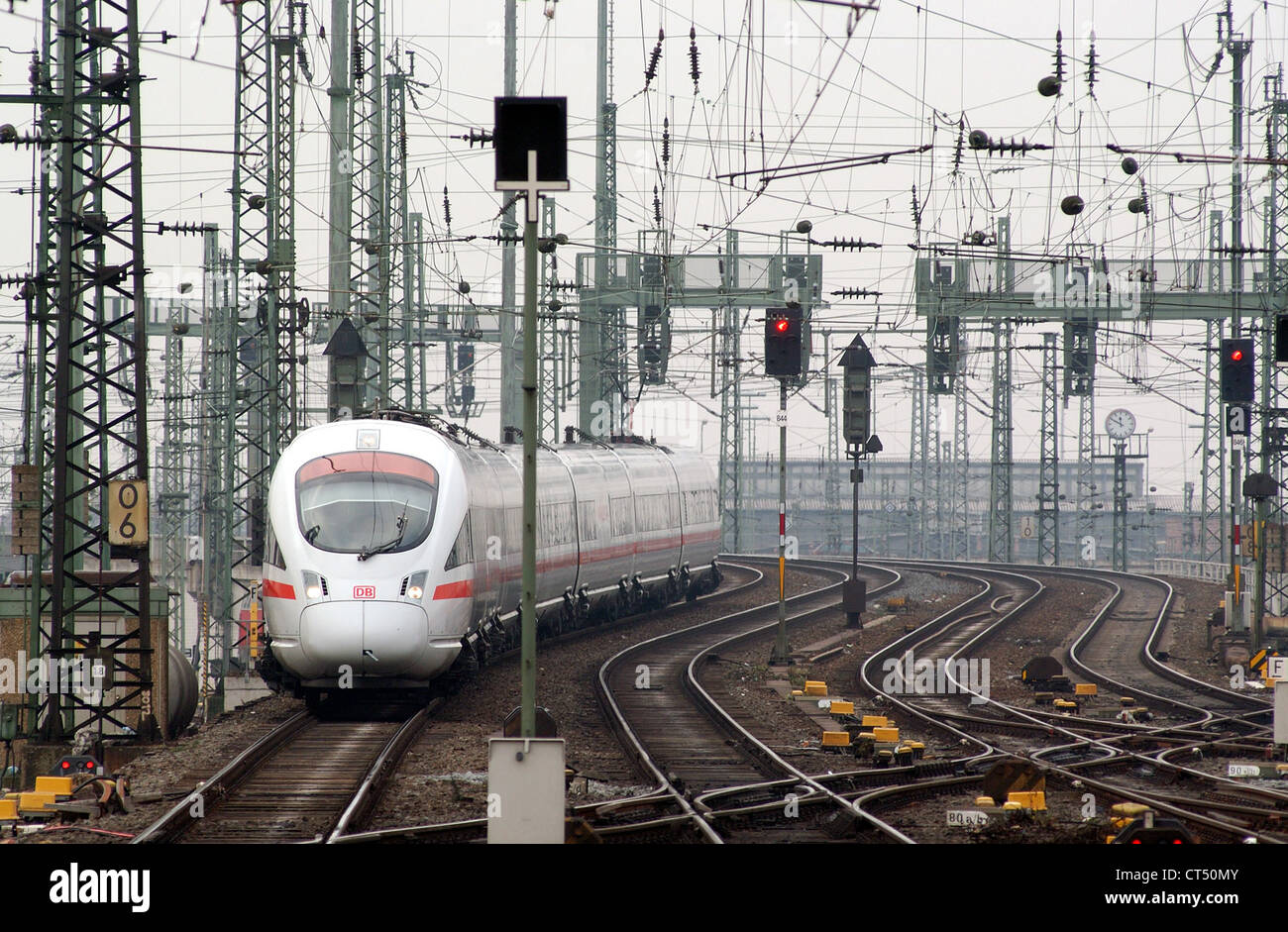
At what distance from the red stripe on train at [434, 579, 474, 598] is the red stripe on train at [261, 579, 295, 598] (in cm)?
158

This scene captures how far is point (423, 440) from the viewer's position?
62.2ft

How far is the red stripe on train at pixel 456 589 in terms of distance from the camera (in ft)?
59.3

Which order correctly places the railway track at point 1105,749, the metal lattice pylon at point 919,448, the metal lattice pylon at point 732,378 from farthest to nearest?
1. the metal lattice pylon at point 919,448
2. the metal lattice pylon at point 732,378
3. the railway track at point 1105,749

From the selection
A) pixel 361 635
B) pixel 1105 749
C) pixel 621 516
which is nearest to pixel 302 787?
pixel 361 635

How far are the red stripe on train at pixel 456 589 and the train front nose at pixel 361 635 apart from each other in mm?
496

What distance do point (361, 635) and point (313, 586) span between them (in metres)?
0.74

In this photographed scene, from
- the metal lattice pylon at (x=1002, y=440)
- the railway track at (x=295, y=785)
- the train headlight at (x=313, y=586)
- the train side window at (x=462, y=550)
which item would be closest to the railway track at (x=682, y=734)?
the railway track at (x=295, y=785)

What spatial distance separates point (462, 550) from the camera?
18844mm

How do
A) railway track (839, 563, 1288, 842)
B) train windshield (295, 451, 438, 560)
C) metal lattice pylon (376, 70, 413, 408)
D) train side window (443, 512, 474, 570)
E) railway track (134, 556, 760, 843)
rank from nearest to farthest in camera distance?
1. railway track (134, 556, 760, 843)
2. railway track (839, 563, 1288, 842)
3. train windshield (295, 451, 438, 560)
4. train side window (443, 512, 474, 570)
5. metal lattice pylon (376, 70, 413, 408)

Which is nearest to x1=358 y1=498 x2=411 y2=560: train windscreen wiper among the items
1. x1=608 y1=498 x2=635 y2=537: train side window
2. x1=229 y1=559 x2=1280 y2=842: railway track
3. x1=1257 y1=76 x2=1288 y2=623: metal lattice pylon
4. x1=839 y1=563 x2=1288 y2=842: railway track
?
x1=229 y1=559 x2=1280 y2=842: railway track

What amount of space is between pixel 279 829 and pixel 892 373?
2226 inches

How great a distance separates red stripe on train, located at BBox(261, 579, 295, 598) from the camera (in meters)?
17.5

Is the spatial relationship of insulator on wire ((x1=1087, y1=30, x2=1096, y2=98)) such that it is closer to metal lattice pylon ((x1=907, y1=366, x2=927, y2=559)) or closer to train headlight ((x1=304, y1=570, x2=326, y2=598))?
train headlight ((x1=304, y1=570, x2=326, y2=598))

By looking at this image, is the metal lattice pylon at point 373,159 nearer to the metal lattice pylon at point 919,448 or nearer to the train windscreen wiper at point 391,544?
the train windscreen wiper at point 391,544
